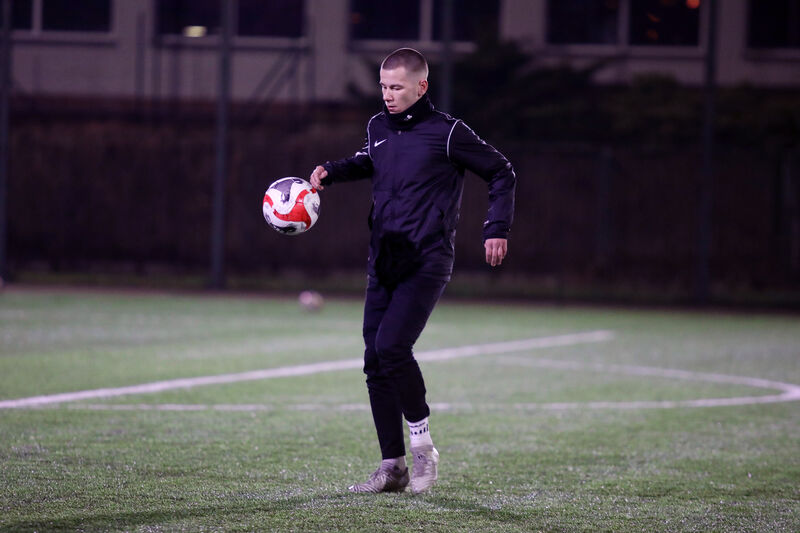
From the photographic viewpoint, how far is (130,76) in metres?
27.3

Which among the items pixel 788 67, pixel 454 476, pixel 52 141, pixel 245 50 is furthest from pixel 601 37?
pixel 454 476

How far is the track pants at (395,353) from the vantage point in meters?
5.55

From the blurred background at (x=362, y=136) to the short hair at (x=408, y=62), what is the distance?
14.1 meters

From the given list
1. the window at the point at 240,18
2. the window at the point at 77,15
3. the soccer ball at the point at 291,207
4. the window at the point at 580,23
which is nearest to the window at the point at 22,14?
the window at the point at 77,15

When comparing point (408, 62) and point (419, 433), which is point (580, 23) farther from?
point (419, 433)

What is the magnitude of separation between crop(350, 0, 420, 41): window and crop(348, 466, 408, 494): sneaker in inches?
904

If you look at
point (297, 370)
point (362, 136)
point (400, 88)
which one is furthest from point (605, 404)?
point (362, 136)

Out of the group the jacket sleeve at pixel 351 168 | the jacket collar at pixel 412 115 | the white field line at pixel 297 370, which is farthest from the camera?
the white field line at pixel 297 370

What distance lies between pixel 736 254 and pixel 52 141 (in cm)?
1307

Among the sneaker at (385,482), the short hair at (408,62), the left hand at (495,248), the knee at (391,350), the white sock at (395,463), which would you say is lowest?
the sneaker at (385,482)

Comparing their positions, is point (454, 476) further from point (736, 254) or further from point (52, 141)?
point (52, 141)

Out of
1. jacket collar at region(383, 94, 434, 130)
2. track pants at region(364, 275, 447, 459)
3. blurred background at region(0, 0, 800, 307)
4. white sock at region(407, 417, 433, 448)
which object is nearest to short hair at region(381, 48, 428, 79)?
jacket collar at region(383, 94, 434, 130)

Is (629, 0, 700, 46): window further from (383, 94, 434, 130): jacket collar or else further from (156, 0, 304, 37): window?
(383, 94, 434, 130): jacket collar

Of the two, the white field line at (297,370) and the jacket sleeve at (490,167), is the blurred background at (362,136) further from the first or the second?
the jacket sleeve at (490,167)
